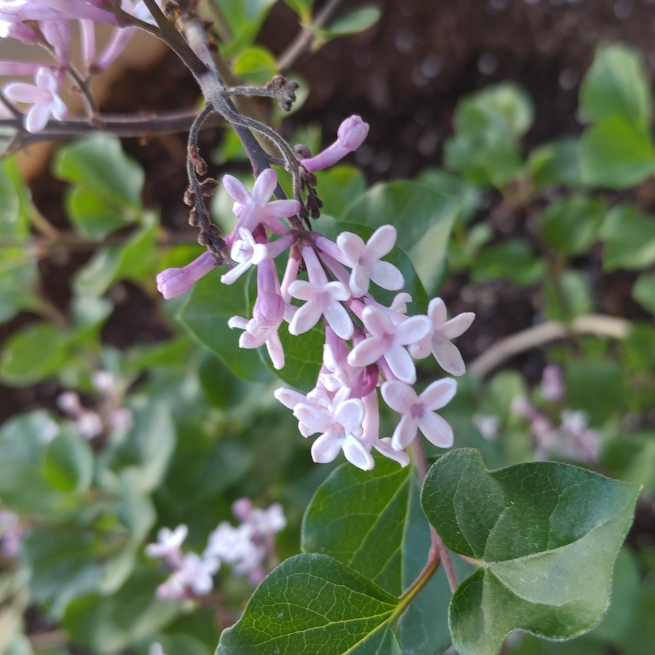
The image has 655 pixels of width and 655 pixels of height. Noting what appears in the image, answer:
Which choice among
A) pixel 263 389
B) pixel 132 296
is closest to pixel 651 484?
pixel 263 389

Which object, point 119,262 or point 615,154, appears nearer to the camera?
point 119,262

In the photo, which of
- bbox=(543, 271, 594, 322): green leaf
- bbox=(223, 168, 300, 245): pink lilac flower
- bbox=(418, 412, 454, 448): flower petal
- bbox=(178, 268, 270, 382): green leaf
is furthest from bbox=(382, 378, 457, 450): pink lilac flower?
bbox=(543, 271, 594, 322): green leaf

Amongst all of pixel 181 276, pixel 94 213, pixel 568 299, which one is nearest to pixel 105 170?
pixel 94 213

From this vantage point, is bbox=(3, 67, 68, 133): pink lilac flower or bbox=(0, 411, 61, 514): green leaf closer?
bbox=(3, 67, 68, 133): pink lilac flower

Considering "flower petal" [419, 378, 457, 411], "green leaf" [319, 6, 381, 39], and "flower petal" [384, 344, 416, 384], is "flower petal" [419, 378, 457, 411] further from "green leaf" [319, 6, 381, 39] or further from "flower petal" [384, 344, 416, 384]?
"green leaf" [319, 6, 381, 39]

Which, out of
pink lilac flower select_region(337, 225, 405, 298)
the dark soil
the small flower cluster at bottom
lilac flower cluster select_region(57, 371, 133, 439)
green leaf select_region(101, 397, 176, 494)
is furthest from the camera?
the dark soil

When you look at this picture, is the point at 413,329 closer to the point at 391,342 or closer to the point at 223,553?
the point at 391,342

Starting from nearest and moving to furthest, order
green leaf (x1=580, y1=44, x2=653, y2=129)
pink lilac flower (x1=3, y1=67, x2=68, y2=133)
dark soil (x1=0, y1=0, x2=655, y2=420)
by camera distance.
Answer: pink lilac flower (x1=3, y1=67, x2=68, y2=133) < green leaf (x1=580, y1=44, x2=653, y2=129) < dark soil (x1=0, y1=0, x2=655, y2=420)

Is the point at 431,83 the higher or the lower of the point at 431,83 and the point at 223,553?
the higher
